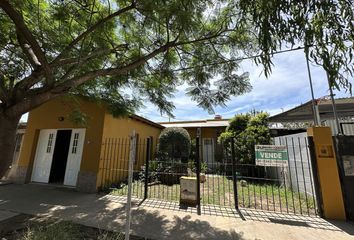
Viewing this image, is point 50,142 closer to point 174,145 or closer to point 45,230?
point 174,145

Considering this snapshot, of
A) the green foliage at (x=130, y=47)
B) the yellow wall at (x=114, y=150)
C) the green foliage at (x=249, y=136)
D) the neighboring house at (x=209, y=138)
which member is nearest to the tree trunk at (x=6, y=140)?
the green foliage at (x=130, y=47)

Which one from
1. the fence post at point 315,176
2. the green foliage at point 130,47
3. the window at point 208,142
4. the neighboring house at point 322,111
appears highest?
the green foliage at point 130,47

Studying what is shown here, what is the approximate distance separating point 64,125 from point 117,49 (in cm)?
524

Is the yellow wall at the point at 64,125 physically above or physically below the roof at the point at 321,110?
below

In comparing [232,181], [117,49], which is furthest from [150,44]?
[232,181]

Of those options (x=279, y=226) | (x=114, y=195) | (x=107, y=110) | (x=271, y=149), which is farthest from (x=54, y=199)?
(x=271, y=149)

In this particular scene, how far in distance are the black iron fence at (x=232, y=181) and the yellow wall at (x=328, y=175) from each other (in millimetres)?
342

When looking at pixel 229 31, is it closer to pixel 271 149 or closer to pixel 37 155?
pixel 271 149

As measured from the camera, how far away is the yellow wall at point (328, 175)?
185 inches

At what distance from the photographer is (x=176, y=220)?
184 inches

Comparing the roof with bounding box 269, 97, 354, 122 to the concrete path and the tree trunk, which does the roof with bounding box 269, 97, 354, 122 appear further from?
the tree trunk

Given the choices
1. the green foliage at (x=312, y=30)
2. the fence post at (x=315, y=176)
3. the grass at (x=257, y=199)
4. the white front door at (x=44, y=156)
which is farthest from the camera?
the white front door at (x=44, y=156)

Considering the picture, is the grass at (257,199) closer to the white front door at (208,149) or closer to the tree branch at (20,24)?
the tree branch at (20,24)

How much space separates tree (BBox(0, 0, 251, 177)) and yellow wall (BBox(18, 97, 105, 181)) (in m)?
1.46
